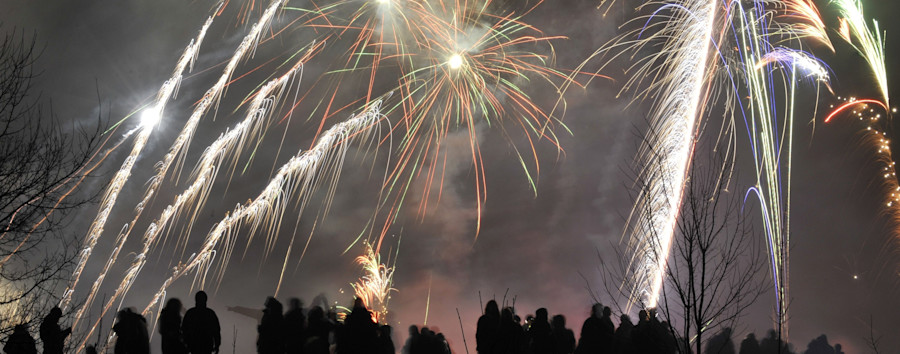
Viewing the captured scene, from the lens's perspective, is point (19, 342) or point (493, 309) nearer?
point (19, 342)

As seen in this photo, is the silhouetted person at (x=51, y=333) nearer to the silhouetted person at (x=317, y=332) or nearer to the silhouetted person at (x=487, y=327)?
the silhouetted person at (x=317, y=332)

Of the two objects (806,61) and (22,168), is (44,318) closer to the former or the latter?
(22,168)

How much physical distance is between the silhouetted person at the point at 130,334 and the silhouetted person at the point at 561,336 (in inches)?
254

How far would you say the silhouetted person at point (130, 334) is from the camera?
9.78 metres

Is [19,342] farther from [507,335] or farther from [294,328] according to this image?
[507,335]

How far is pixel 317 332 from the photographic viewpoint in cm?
1084

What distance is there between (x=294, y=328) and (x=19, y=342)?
12.4 feet

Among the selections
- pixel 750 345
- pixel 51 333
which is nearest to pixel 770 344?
pixel 750 345

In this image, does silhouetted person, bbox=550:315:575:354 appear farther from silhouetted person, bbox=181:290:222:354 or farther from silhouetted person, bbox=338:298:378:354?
silhouetted person, bbox=181:290:222:354

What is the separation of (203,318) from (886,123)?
18.4 meters

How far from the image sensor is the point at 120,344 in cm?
980

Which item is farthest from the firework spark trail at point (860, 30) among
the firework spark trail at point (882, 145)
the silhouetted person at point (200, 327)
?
the silhouetted person at point (200, 327)

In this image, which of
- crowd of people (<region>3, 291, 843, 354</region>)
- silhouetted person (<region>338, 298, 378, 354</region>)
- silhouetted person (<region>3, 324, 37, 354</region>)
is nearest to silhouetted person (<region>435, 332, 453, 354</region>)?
crowd of people (<region>3, 291, 843, 354</region>)

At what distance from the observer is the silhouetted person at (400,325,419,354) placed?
36.0ft
